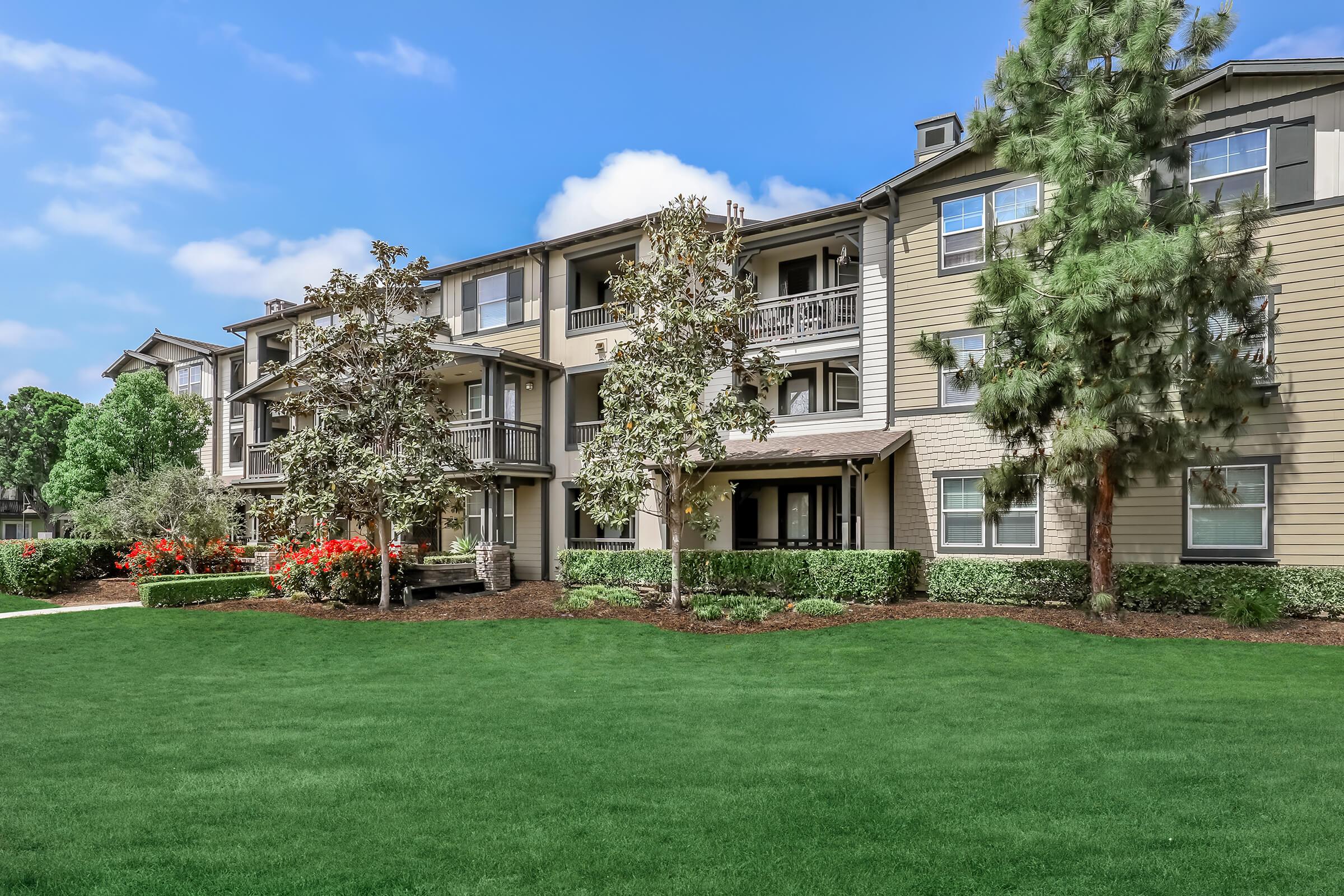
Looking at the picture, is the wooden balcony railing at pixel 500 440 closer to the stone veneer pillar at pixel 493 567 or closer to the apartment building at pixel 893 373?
the apartment building at pixel 893 373

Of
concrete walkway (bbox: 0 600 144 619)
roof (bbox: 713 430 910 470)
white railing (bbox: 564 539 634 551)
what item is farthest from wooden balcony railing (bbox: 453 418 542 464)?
concrete walkway (bbox: 0 600 144 619)

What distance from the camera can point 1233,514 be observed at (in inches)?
631

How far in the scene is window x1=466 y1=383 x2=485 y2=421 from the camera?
26219 mm

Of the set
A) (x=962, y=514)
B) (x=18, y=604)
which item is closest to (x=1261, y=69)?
(x=962, y=514)

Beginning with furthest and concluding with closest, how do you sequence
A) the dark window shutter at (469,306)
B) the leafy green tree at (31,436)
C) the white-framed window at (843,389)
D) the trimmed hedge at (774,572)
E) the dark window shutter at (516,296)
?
the leafy green tree at (31,436) < the dark window shutter at (469,306) < the dark window shutter at (516,296) < the white-framed window at (843,389) < the trimmed hedge at (774,572)

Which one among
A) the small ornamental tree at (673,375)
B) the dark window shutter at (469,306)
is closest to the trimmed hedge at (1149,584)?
the small ornamental tree at (673,375)

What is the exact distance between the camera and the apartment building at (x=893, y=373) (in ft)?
50.7

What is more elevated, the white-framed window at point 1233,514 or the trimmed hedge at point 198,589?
the white-framed window at point 1233,514

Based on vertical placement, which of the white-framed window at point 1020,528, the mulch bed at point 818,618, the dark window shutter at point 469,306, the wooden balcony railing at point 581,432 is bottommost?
the mulch bed at point 818,618

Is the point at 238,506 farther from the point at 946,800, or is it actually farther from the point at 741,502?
the point at 946,800

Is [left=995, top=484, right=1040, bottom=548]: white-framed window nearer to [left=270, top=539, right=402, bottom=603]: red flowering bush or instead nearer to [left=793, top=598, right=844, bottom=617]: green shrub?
[left=793, top=598, right=844, bottom=617]: green shrub

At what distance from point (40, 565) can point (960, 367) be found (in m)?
22.7

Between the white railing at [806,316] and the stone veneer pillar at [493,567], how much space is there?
325 inches

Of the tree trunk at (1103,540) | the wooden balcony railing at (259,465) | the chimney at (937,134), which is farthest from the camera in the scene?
the wooden balcony railing at (259,465)
